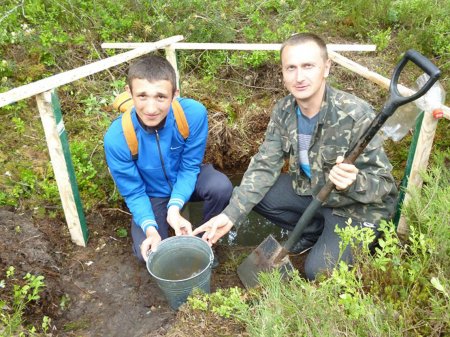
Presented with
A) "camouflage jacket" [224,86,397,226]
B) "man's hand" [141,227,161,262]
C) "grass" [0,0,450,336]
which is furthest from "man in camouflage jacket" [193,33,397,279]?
"grass" [0,0,450,336]

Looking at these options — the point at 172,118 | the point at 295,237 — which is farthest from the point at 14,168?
the point at 295,237

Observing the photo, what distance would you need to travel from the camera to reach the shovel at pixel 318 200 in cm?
210

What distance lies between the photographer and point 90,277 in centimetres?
321

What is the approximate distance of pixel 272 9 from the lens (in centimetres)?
605

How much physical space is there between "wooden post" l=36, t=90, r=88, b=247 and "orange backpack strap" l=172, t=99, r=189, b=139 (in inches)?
32.7

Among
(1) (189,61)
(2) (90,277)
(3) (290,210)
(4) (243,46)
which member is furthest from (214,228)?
(1) (189,61)

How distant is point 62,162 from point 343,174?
2000 millimetres

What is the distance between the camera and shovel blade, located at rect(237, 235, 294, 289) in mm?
2906

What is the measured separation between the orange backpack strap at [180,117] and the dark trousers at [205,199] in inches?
18.0

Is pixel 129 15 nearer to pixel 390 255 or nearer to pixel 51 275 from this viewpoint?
pixel 51 275

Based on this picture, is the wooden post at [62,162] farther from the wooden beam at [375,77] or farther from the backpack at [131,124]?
the wooden beam at [375,77]

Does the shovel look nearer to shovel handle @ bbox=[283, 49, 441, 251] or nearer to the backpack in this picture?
shovel handle @ bbox=[283, 49, 441, 251]

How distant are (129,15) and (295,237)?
409cm

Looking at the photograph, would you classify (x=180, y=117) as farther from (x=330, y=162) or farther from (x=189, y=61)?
(x=189, y=61)
